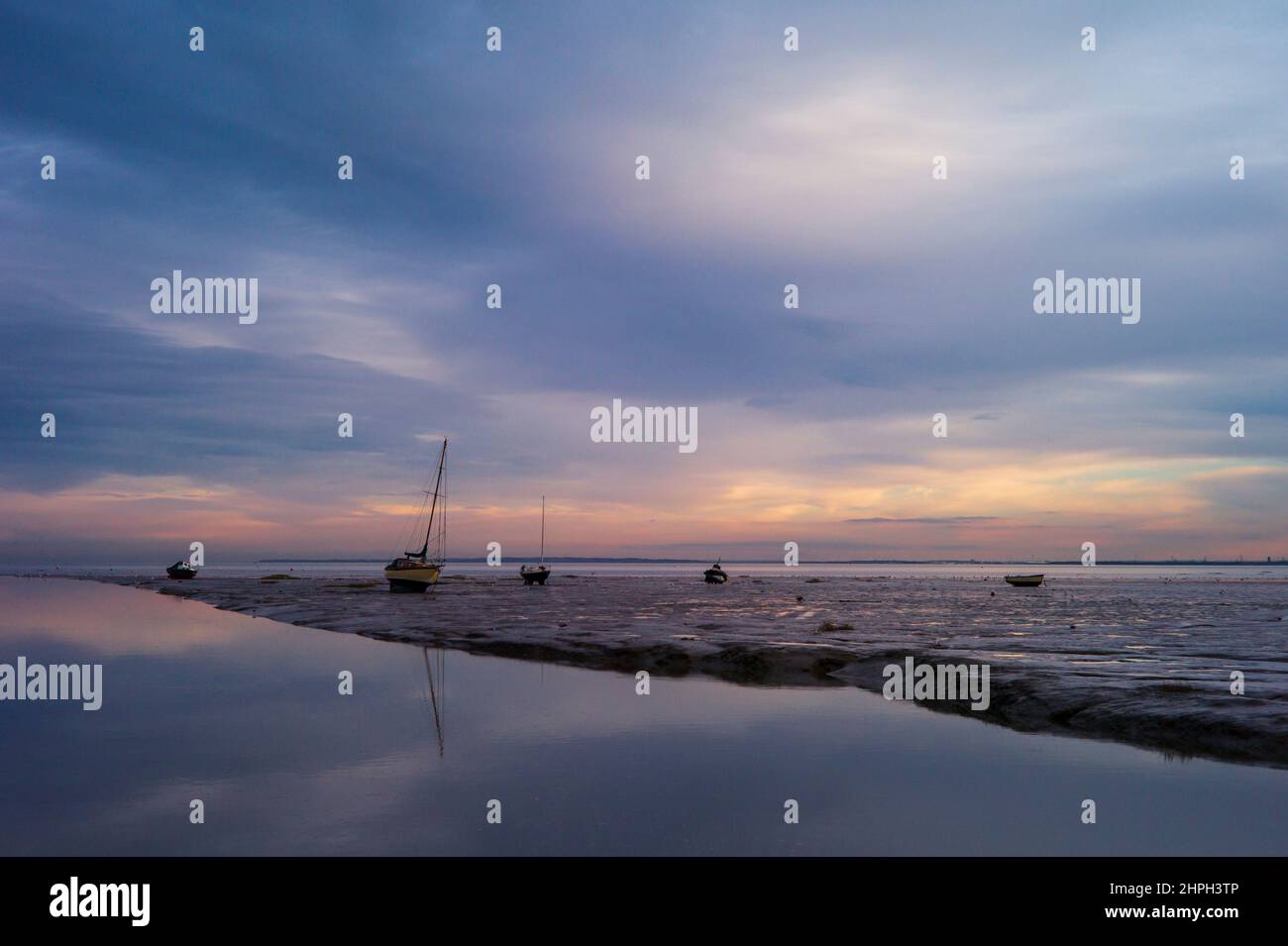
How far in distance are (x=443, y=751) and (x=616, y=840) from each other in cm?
610

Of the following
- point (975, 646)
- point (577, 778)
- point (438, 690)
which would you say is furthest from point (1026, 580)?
point (577, 778)

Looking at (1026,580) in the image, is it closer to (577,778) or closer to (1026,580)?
(1026,580)

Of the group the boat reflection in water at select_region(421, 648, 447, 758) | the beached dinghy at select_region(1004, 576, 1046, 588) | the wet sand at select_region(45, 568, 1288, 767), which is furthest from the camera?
the beached dinghy at select_region(1004, 576, 1046, 588)

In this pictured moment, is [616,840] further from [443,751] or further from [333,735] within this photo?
[333,735]

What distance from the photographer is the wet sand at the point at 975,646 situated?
61.8ft

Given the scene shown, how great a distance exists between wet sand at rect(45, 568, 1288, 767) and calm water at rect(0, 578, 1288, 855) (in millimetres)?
2277

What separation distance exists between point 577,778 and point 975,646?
2550 centimetres

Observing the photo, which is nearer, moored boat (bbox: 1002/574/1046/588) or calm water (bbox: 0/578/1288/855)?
calm water (bbox: 0/578/1288/855)

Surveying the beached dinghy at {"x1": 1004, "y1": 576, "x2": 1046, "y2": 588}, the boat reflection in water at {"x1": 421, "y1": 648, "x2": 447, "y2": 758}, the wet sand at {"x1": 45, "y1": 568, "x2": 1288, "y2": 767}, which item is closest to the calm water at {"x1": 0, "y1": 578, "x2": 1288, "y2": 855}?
the boat reflection in water at {"x1": 421, "y1": 648, "x2": 447, "y2": 758}

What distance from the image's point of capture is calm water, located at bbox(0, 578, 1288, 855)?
10.7 m

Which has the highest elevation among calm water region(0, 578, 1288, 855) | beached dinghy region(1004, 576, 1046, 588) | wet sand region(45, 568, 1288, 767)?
calm water region(0, 578, 1288, 855)

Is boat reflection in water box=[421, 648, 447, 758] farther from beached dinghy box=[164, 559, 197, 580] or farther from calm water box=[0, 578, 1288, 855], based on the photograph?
beached dinghy box=[164, 559, 197, 580]

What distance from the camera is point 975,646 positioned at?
113 ft
